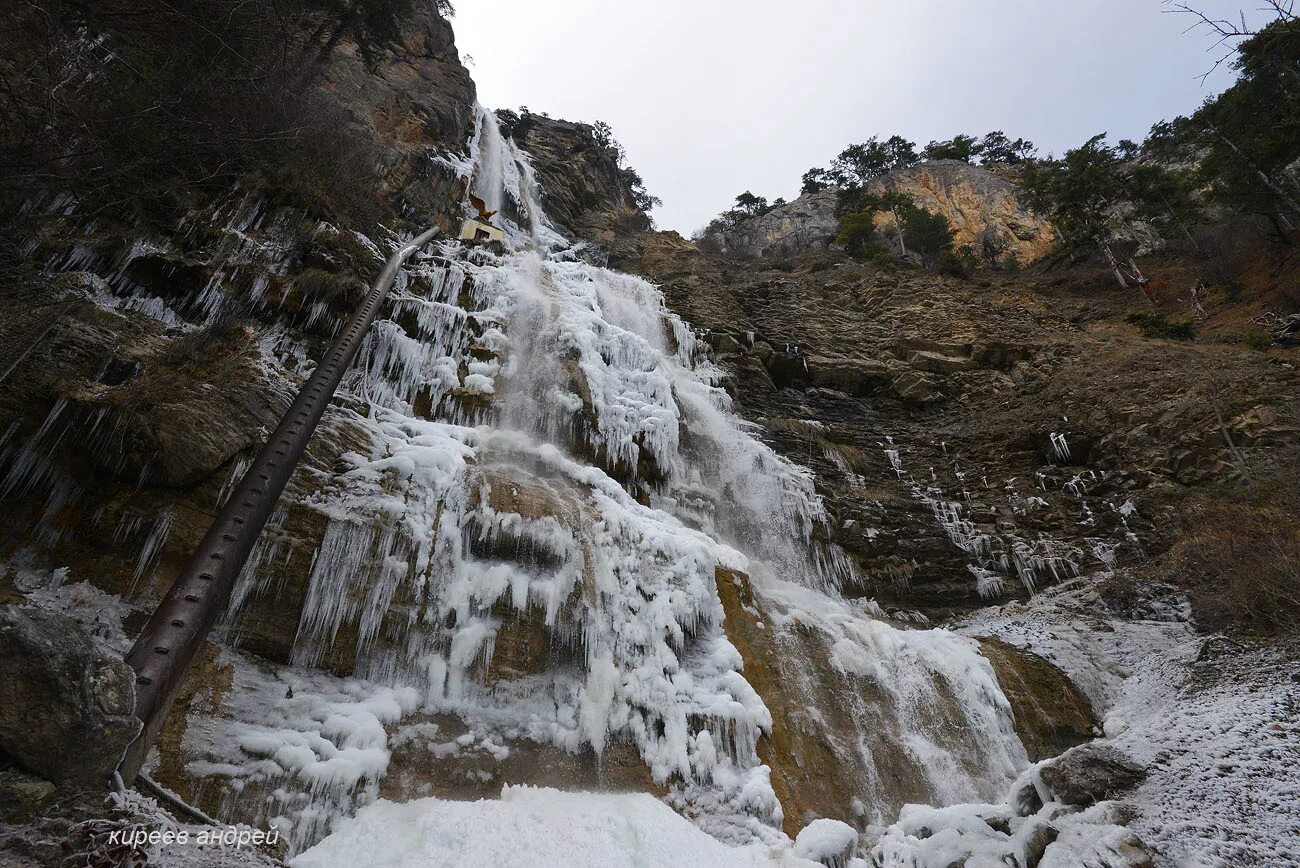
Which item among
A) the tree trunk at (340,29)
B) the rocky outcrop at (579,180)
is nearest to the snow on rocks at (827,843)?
the tree trunk at (340,29)

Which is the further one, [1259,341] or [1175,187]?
[1175,187]

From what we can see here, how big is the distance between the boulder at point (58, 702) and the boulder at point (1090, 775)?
5.76m

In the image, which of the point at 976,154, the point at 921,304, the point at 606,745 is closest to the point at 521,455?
the point at 606,745

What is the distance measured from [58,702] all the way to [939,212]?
38.3 meters

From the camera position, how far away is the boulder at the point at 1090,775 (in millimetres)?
4121

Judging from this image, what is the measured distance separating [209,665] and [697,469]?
26.4 ft

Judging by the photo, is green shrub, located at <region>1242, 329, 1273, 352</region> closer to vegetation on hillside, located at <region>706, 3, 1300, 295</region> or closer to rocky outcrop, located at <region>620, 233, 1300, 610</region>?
rocky outcrop, located at <region>620, 233, 1300, 610</region>

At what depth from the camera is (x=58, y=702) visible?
2.38 meters

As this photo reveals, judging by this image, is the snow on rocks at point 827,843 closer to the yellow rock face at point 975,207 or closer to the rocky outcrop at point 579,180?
the rocky outcrop at point 579,180

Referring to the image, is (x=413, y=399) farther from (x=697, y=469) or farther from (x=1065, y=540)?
(x=1065, y=540)

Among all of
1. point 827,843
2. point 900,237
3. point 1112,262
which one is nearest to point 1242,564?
point 827,843

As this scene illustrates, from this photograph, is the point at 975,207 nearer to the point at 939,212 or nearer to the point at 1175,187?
the point at 939,212

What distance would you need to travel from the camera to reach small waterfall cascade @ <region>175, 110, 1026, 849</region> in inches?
179

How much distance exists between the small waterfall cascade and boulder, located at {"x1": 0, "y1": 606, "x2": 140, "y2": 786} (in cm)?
166
